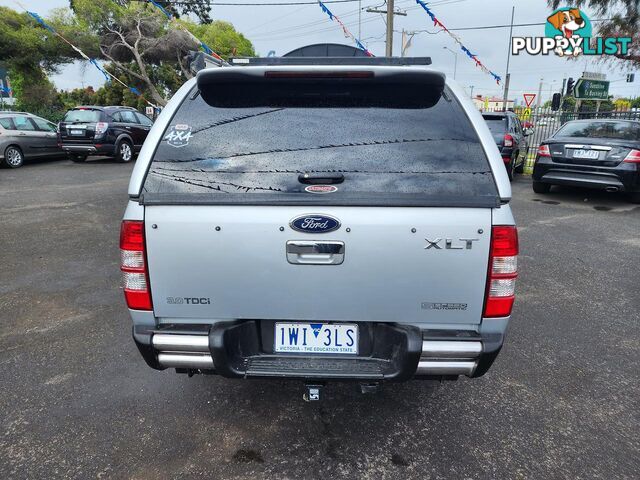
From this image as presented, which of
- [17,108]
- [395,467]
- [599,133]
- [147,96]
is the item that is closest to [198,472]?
[395,467]

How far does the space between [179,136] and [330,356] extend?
54.0 inches

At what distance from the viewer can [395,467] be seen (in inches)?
95.3

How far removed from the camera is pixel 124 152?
610 inches

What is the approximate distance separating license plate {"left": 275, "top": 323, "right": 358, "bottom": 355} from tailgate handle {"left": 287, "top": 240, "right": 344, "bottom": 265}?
1.21 ft

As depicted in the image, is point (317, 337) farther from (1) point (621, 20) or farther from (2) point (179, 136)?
(1) point (621, 20)

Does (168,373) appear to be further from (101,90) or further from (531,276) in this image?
(101,90)

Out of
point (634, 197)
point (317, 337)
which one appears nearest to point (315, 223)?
point (317, 337)

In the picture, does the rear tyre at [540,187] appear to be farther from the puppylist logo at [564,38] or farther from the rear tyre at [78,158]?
the rear tyre at [78,158]

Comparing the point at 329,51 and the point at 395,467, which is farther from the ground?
the point at 329,51

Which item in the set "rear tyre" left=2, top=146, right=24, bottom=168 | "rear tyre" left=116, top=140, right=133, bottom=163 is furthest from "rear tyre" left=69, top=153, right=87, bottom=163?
"rear tyre" left=2, top=146, right=24, bottom=168

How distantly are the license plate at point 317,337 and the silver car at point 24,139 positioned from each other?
13996mm

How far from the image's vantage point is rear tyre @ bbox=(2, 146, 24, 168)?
13.3 meters

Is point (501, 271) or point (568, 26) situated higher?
point (568, 26)

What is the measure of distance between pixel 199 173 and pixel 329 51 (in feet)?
12.8
